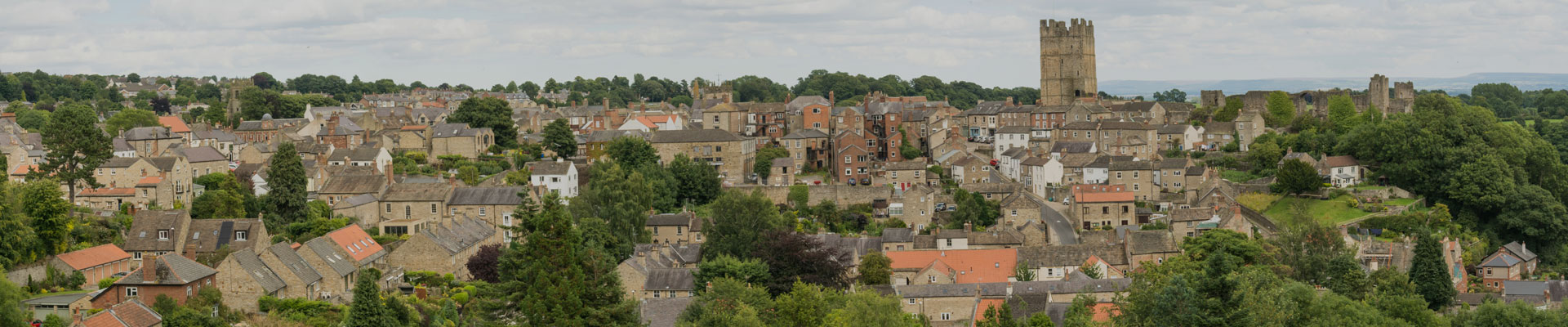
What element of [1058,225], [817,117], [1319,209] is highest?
[817,117]

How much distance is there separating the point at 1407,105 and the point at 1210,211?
31.3 meters

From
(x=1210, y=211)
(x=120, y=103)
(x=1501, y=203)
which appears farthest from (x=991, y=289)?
(x=120, y=103)

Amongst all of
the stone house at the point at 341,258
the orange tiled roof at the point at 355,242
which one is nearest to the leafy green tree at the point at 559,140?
the orange tiled roof at the point at 355,242

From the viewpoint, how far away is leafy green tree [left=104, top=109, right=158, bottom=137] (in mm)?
64688

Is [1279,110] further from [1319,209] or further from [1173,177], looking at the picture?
[1319,209]

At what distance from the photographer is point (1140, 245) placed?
46.6 metres

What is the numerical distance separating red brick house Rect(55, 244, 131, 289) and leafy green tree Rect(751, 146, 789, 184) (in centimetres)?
2869

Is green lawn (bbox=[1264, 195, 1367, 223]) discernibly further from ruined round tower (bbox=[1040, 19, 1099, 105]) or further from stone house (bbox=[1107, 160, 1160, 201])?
ruined round tower (bbox=[1040, 19, 1099, 105])

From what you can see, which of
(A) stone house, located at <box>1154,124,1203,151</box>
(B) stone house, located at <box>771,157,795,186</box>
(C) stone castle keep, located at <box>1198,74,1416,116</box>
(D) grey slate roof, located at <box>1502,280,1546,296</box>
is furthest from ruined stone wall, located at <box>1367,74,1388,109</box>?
(B) stone house, located at <box>771,157,795,186</box>

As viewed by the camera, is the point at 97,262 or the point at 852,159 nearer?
the point at 97,262

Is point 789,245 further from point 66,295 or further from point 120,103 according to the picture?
point 120,103

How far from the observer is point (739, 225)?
46.0 metres

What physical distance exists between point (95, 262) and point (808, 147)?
34.7 m

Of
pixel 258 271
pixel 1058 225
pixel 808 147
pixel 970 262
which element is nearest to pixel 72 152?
pixel 258 271
